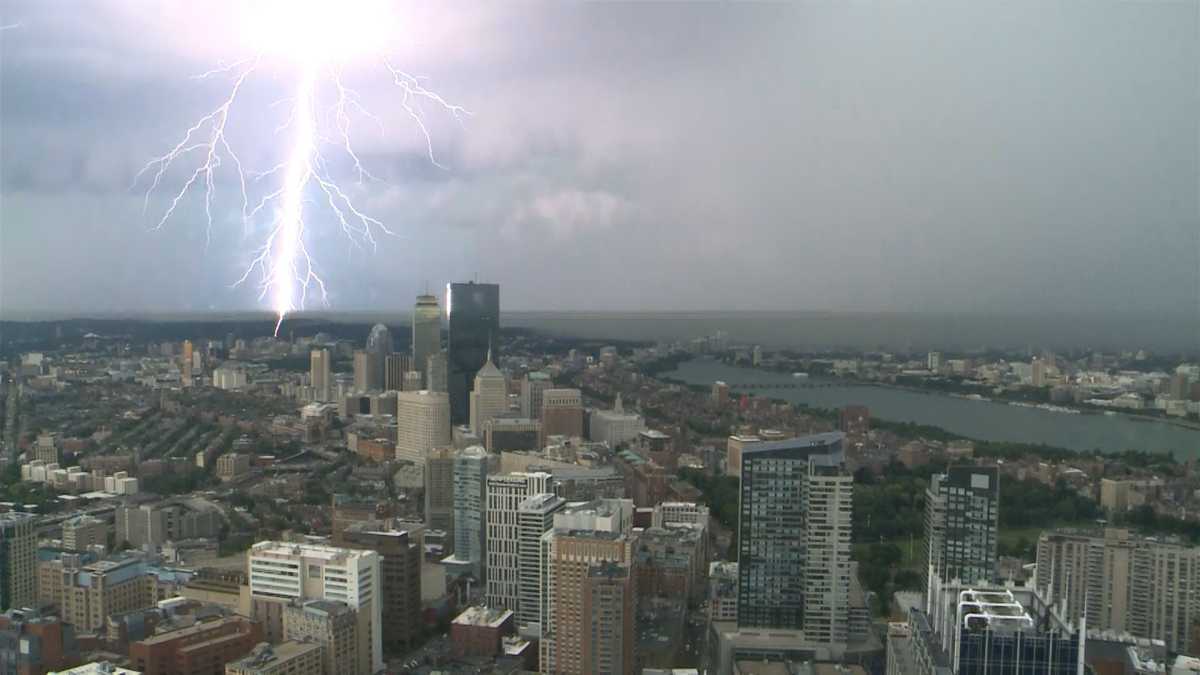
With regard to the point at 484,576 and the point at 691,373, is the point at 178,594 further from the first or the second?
the point at 691,373

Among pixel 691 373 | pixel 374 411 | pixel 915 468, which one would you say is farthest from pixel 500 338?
pixel 915 468

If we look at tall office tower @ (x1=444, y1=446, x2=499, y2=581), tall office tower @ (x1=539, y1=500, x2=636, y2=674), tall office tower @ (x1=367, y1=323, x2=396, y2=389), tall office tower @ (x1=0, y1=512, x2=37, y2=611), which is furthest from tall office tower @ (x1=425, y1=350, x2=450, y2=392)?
tall office tower @ (x1=539, y1=500, x2=636, y2=674)

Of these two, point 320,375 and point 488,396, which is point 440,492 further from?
point 488,396

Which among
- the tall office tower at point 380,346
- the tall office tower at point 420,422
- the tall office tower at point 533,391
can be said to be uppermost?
the tall office tower at point 380,346

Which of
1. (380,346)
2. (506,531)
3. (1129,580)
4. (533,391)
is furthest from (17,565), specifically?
(1129,580)

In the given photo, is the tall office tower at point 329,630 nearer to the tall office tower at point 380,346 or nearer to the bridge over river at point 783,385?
the tall office tower at point 380,346

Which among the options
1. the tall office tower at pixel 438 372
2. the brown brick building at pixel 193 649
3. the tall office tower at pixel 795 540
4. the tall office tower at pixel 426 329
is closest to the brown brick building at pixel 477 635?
the brown brick building at pixel 193 649

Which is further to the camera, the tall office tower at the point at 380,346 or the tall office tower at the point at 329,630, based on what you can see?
the tall office tower at the point at 380,346

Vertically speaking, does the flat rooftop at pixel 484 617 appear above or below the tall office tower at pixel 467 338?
below
